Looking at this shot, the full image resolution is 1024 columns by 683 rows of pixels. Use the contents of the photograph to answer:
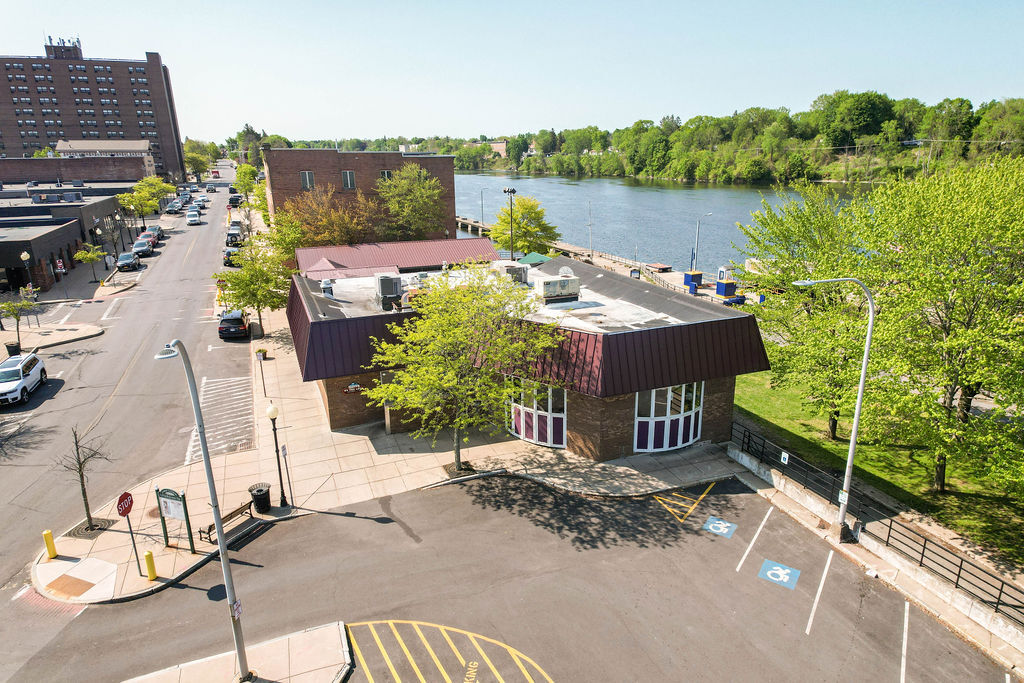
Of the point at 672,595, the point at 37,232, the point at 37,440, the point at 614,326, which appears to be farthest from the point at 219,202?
the point at 672,595

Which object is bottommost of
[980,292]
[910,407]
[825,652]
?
[825,652]

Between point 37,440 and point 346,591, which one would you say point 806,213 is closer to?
point 346,591

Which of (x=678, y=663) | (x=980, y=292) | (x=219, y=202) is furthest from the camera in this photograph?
(x=219, y=202)

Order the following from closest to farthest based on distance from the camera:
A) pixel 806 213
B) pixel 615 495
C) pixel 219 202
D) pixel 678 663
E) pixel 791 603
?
pixel 678 663 < pixel 791 603 < pixel 615 495 < pixel 806 213 < pixel 219 202

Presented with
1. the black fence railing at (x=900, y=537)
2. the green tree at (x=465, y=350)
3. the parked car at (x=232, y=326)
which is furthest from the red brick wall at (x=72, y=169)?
the black fence railing at (x=900, y=537)

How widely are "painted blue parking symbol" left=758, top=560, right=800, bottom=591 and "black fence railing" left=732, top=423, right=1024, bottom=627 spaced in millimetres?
2810

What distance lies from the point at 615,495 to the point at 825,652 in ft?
24.1

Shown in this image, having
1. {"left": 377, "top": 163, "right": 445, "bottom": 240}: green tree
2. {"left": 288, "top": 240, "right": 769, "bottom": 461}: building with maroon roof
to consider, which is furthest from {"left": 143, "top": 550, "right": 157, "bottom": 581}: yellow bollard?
{"left": 377, "top": 163, "right": 445, "bottom": 240}: green tree

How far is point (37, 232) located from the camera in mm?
49969

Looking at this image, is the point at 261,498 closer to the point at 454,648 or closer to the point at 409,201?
the point at 454,648

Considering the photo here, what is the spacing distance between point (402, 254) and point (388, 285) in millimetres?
19291

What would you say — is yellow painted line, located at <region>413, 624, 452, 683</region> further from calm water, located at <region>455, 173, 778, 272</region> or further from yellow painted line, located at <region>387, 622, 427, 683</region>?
calm water, located at <region>455, 173, 778, 272</region>

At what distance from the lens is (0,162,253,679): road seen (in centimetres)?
1711

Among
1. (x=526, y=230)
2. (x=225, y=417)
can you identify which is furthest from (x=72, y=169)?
(x=225, y=417)
